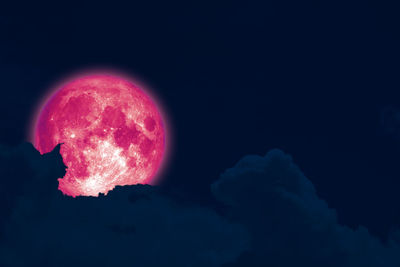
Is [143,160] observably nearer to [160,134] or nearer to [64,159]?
[160,134]

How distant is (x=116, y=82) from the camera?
130 feet

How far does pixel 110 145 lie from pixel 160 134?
4.53 meters

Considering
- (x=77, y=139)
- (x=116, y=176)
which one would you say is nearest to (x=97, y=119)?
(x=77, y=139)

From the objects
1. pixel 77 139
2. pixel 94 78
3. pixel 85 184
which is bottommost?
pixel 85 184

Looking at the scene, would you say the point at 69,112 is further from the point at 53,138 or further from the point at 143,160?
the point at 143,160

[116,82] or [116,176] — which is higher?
[116,82]

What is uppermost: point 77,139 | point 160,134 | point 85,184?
point 160,134

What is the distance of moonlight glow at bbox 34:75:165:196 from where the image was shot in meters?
36.8

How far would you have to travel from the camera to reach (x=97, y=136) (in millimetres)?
36969

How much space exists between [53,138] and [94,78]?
19.3ft

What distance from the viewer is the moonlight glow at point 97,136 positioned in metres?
36.8

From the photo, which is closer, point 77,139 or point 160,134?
point 77,139

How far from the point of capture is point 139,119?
38750 millimetres

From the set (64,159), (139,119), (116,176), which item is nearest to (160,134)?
(139,119)
